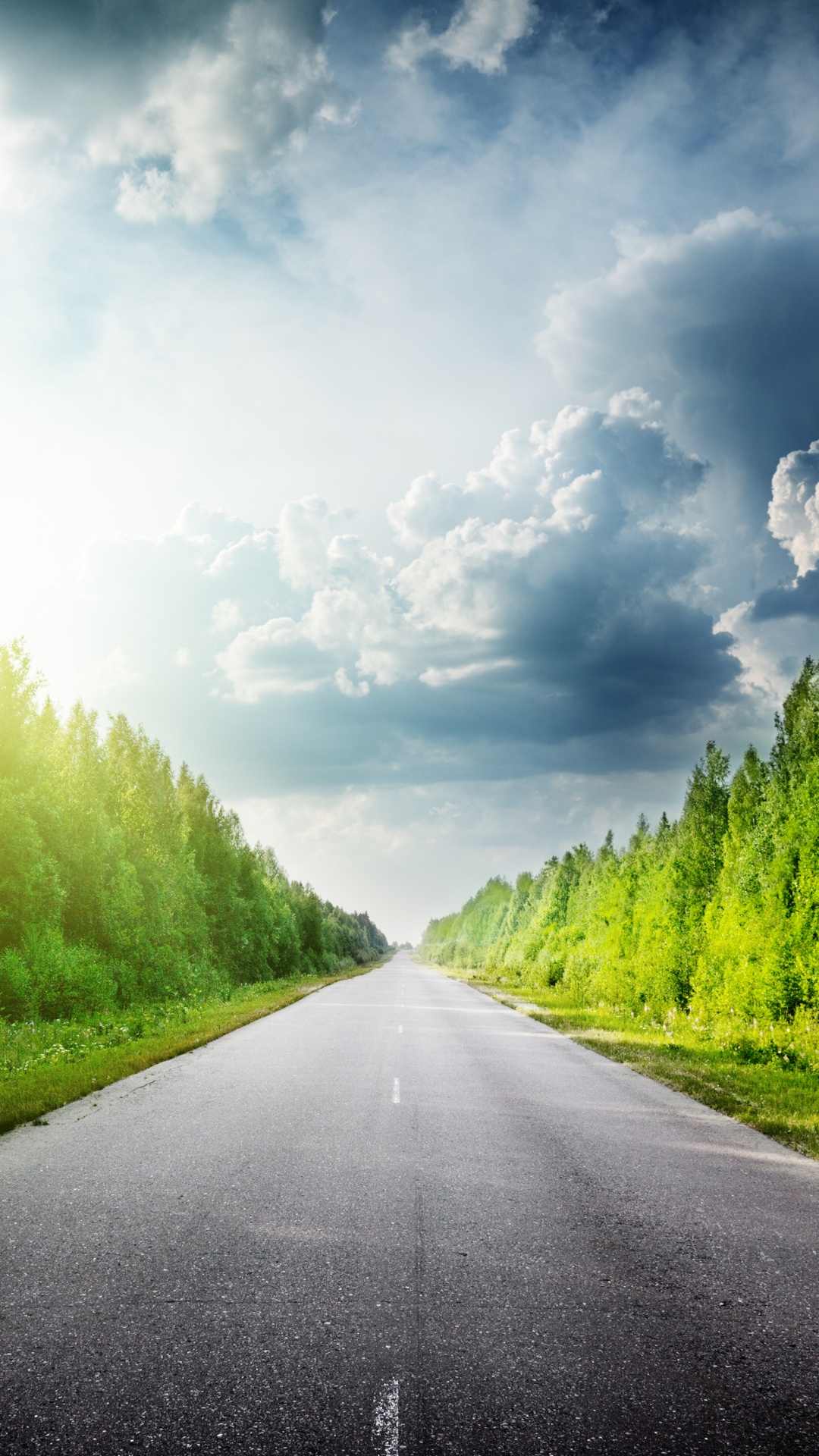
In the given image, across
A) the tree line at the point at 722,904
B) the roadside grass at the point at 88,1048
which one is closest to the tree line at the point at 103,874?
the roadside grass at the point at 88,1048

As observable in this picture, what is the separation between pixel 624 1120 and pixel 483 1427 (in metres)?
7.06

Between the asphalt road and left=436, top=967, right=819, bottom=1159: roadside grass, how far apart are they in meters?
1.11

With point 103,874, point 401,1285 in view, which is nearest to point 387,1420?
point 401,1285

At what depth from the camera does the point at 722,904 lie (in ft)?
72.9

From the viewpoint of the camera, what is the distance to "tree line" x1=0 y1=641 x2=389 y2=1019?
1861cm

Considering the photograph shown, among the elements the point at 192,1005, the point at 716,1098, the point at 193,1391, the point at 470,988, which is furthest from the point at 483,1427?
the point at 470,988

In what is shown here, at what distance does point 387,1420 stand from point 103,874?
2270cm

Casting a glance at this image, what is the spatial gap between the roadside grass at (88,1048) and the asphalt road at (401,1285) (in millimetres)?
907

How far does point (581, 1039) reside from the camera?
712 inches

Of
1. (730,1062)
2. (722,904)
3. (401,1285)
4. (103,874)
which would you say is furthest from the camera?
(103,874)

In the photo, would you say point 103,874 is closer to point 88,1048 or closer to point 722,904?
point 88,1048

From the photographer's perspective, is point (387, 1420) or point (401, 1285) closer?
point (387, 1420)

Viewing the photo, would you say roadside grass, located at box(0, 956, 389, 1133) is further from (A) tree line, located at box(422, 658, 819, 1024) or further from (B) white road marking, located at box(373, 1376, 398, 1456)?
(A) tree line, located at box(422, 658, 819, 1024)

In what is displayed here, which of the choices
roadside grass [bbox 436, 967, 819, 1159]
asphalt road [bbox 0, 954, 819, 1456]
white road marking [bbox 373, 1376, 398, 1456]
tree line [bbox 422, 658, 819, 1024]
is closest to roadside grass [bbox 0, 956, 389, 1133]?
asphalt road [bbox 0, 954, 819, 1456]
